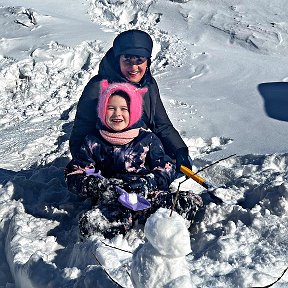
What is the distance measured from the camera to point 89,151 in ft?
14.2

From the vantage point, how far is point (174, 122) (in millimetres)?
6020

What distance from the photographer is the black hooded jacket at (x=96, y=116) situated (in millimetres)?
4652

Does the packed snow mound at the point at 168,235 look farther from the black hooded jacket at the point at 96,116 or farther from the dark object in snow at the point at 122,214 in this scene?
the black hooded jacket at the point at 96,116

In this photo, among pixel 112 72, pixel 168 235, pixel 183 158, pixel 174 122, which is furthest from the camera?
pixel 174 122

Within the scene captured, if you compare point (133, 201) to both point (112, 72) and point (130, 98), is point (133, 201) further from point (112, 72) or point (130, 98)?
point (112, 72)

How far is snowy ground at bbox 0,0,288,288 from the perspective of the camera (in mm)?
3396

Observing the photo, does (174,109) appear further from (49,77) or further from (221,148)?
(49,77)

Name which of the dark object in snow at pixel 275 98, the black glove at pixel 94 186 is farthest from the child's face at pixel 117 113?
the dark object in snow at pixel 275 98

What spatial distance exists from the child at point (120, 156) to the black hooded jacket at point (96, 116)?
25cm

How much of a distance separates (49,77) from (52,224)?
373 cm

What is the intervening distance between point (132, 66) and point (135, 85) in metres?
0.15

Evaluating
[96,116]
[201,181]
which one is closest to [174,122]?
[96,116]

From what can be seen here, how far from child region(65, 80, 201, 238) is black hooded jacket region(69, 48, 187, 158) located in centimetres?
25

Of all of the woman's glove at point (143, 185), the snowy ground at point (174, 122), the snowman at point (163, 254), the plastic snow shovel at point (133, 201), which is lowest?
the snowy ground at point (174, 122)
